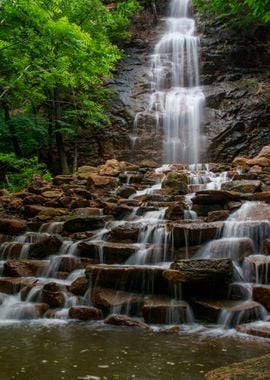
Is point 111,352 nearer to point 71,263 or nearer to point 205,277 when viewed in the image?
point 205,277

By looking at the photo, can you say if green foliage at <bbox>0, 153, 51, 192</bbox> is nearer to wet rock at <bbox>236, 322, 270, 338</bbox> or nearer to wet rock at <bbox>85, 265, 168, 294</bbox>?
wet rock at <bbox>85, 265, 168, 294</bbox>

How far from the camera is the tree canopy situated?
11789 millimetres

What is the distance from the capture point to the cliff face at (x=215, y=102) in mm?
20156

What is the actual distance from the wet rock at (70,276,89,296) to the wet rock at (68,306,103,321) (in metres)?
0.70

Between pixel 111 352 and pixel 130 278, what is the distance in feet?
8.62

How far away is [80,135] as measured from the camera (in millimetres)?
20906

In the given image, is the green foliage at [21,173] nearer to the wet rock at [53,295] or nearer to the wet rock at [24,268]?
the wet rock at [24,268]

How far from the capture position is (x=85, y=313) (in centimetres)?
729

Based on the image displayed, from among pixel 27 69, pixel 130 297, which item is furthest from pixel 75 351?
pixel 27 69

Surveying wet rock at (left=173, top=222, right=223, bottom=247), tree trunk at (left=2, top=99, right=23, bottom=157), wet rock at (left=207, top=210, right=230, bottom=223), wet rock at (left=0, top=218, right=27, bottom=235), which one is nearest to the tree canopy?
tree trunk at (left=2, top=99, right=23, bottom=157)

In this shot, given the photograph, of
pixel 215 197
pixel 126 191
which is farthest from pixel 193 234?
pixel 126 191

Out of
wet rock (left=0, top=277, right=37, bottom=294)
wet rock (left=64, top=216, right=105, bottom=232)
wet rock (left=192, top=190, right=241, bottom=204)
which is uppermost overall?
wet rock (left=192, top=190, right=241, bottom=204)

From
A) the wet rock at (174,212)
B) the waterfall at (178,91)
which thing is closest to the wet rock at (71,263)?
the wet rock at (174,212)

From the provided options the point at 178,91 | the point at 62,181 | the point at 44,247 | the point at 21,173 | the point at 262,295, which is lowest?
the point at 262,295
